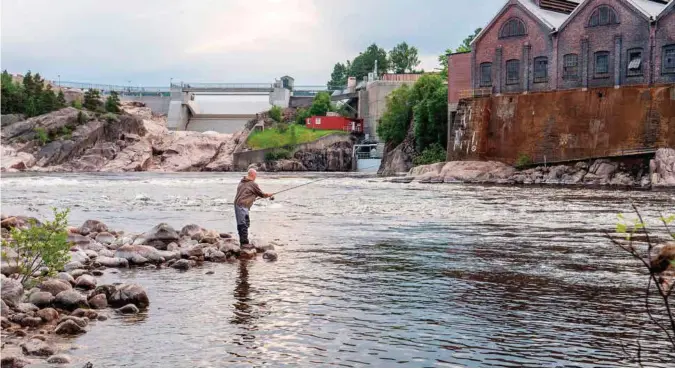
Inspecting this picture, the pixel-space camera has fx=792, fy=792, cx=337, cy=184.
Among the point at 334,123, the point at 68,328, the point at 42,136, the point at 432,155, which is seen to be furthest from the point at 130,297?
the point at 334,123

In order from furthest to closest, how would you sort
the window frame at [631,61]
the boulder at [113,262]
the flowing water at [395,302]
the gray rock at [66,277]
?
1. the window frame at [631,61]
2. the boulder at [113,262]
3. the gray rock at [66,277]
4. the flowing water at [395,302]

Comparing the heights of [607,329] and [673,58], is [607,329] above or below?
below

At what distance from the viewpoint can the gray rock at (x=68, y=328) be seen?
10.1m

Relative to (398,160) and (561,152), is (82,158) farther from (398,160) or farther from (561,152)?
(561,152)

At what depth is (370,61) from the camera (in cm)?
15425

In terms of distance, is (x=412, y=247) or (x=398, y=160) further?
(x=398, y=160)

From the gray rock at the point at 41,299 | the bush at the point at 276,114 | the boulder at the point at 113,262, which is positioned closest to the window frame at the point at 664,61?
the boulder at the point at 113,262

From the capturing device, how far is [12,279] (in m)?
11.8

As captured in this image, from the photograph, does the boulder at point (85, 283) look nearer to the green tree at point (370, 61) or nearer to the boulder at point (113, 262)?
the boulder at point (113, 262)

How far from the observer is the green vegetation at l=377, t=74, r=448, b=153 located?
245ft

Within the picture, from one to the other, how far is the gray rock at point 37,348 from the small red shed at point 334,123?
9733cm

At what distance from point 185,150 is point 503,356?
97.9 metres

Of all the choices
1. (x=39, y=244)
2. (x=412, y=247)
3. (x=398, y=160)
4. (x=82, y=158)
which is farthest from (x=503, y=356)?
(x=82, y=158)

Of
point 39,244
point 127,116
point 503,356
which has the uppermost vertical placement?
point 127,116
